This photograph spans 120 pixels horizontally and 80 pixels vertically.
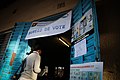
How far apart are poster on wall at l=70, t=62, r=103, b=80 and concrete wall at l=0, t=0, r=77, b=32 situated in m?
1.96

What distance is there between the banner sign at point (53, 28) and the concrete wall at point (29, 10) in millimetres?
604

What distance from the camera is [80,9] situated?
3.10 meters

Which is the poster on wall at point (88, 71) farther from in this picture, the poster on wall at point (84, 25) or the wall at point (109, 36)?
the poster on wall at point (84, 25)

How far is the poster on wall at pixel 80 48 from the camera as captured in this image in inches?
103

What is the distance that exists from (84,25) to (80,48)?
0.48 m

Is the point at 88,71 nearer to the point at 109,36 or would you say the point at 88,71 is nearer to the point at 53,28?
the point at 109,36

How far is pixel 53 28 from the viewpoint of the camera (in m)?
3.52

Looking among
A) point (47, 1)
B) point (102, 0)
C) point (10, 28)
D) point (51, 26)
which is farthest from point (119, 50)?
point (10, 28)

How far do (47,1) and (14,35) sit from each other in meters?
1.69

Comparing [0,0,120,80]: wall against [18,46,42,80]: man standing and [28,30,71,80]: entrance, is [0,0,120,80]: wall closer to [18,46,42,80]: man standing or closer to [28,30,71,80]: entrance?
[18,46,42,80]: man standing

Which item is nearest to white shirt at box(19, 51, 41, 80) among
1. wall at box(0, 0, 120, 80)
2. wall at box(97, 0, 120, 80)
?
wall at box(0, 0, 120, 80)

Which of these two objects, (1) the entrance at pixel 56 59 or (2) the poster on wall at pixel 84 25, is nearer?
(2) the poster on wall at pixel 84 25

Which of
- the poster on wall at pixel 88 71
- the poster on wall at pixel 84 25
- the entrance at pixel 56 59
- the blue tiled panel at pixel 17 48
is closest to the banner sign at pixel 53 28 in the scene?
the poster on wall at pixel 84 25

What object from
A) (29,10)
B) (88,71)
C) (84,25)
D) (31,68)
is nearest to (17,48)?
(31,68)
